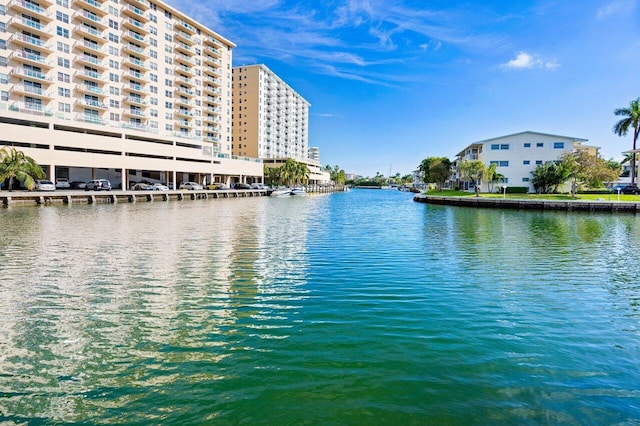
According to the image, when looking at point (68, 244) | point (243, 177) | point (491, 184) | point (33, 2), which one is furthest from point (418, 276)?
point (243, 177)

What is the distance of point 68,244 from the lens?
65.0ft

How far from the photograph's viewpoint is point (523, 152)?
7094cm

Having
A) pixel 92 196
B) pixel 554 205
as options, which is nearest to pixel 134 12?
pixel 92 196

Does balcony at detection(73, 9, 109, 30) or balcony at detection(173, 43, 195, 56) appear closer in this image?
balcony at detection(73, 9, 109, 30)

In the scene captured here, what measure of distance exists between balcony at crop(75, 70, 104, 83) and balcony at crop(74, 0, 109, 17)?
10.7 meters

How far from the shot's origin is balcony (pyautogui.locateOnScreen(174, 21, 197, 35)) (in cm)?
8956

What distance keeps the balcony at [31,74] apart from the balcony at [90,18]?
492 inches

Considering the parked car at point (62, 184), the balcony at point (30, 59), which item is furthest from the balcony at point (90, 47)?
the parked car at point (62, 184)

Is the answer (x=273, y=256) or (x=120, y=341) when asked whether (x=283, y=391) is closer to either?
(x=120, y=341)

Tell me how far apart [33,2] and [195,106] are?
1472 inches

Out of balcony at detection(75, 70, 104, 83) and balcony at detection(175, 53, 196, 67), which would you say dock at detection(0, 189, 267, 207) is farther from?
balcony at detection(175, 53, 196, 67)

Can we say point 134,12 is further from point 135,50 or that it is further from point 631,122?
point 631,122

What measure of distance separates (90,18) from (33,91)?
58.3ft

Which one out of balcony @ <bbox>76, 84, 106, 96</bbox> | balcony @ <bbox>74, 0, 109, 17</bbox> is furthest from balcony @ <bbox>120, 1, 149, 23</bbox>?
balcony @ <bbox>76, 84, 106, 96</bbox>
